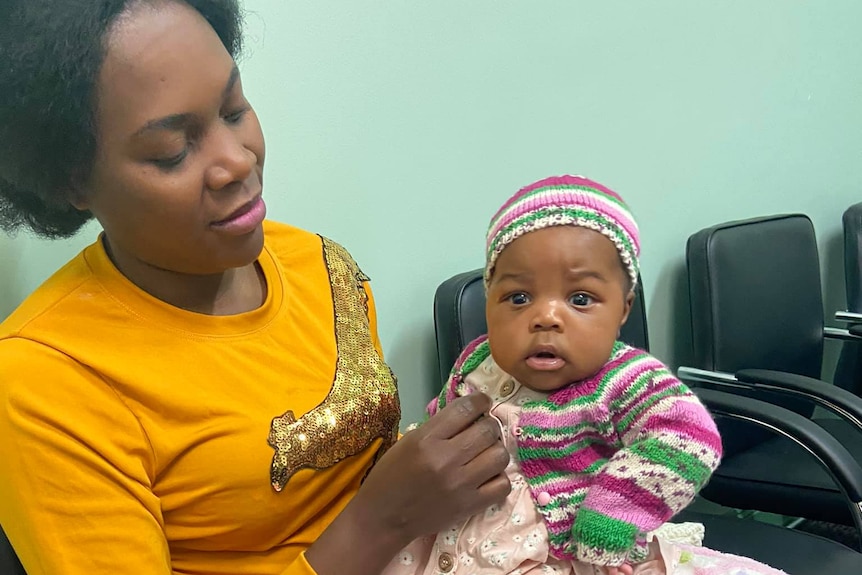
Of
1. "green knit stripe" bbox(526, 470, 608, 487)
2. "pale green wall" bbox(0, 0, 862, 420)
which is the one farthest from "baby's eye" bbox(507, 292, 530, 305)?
"pale green wall" bbox(0, 0, 862, 420)

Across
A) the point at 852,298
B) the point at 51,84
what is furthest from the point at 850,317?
the point at 51,84

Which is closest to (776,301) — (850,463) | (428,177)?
(850,463)

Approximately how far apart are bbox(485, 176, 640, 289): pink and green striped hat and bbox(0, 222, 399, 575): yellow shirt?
0.31 meters

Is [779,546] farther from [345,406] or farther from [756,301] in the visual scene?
[345,406]

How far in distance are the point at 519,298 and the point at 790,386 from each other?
1078 millimetres

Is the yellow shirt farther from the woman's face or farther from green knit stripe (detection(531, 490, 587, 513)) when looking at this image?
green knit stripe (detection(531, 490, 587, 513))

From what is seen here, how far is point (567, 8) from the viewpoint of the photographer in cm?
179

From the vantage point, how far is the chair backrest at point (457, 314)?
1543mm

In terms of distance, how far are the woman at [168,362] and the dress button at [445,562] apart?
65 millimetres

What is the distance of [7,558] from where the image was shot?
0.87 meters

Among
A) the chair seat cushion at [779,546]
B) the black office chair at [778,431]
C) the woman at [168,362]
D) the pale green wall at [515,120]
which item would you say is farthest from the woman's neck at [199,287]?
the chair seat cushion at [779,546]

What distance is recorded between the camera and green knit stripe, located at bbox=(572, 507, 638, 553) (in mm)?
914

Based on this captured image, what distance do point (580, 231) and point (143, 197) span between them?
0.55 meters

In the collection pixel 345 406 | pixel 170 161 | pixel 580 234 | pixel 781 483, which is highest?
pixel 170 161
